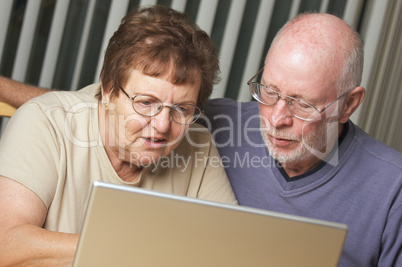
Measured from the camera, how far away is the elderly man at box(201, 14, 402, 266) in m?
1.51

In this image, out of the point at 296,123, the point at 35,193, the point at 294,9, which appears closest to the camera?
the point at 35,193

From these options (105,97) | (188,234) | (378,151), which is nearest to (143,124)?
(105,97)

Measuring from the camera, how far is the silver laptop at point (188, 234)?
2.78 ft

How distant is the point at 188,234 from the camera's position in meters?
0.88

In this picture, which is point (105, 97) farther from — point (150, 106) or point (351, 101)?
point (351, 101)

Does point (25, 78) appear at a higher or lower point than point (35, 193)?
higher

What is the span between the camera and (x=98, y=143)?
1467mm

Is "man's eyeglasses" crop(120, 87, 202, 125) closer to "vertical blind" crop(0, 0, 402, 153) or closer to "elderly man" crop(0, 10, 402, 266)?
"elderly man" crop(0, 10, 402, 266)

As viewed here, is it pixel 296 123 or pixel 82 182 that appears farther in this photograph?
pixel 296 123

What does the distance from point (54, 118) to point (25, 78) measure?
1.03m

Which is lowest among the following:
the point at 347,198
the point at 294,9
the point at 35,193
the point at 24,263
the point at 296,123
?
the point at 24,263

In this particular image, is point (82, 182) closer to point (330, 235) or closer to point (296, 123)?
point (296, 123)

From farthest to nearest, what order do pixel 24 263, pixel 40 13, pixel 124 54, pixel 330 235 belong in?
1. pixel 40 13
2. pixel 124 54
3. pixel 24 263
4. pixel 330 235

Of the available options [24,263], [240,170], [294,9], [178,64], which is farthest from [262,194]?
[294,9]
